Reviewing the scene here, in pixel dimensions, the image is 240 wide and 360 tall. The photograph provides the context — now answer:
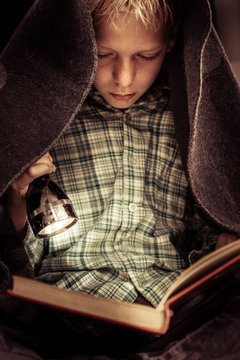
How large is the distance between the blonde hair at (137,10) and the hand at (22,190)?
0.98 ft

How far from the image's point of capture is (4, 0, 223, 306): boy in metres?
0.82

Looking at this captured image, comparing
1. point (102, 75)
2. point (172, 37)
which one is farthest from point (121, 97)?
point (172, 37)

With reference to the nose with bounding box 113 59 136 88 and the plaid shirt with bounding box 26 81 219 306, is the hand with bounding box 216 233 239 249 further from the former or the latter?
the nose with bounding box 113 59 136 88

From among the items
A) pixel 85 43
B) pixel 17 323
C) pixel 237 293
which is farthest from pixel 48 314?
pixel 85 43

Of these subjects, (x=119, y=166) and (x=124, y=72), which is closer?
(x=124, y=72)

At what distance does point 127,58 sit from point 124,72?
0.03 m

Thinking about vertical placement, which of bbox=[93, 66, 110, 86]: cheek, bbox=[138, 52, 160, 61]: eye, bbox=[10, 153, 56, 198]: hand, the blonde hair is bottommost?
bbox=[10, 153, 56, 198]: hand

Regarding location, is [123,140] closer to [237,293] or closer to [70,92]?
[70,92]

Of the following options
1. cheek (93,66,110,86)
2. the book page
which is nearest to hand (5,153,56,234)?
cheek (93,66,110,86)

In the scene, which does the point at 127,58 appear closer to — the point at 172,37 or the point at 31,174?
the point at 172,37

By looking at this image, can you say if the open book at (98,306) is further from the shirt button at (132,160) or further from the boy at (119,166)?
the shirt button at (132,160)

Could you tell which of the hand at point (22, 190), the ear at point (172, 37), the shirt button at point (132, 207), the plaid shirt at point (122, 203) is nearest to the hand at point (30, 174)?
the hand at point (22, 190)

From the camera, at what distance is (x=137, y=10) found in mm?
750

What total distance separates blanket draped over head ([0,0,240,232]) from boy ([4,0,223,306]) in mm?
116
